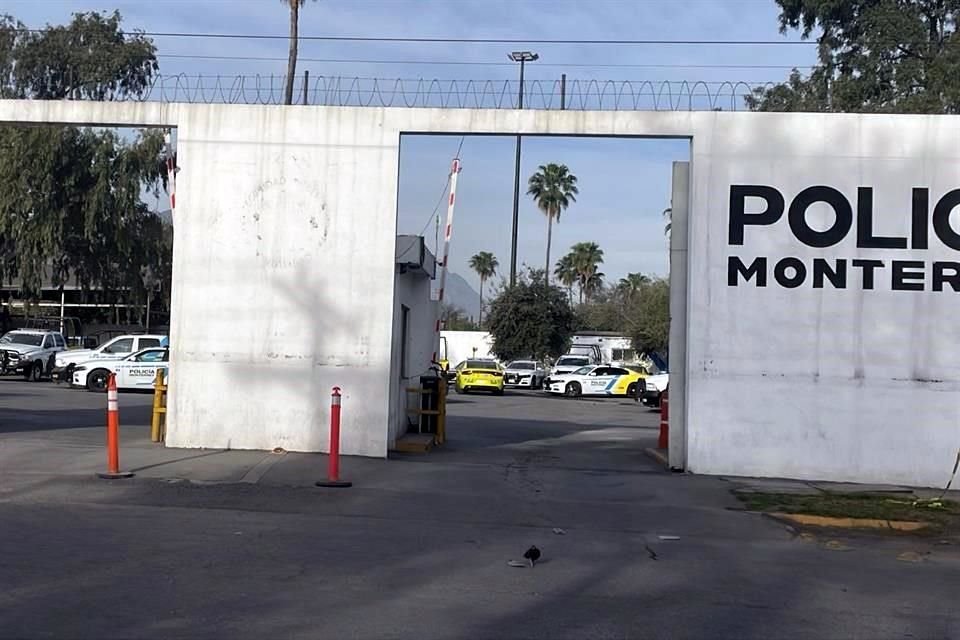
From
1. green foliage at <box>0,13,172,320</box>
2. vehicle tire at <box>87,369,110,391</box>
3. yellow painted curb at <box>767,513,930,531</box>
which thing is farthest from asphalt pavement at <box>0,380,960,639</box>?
green foliage at <box>0,13,172,320</box>

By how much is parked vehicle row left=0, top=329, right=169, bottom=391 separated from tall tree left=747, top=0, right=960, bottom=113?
24.5 metres

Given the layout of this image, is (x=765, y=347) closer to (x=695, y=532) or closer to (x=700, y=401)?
(x=700, y=401)

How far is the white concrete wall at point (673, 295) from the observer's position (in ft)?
53.2

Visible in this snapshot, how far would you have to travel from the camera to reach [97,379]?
3425cm

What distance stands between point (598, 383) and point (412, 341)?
26638 millimetres

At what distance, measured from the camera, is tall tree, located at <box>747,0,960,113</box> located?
Answer: 4469 centimetres

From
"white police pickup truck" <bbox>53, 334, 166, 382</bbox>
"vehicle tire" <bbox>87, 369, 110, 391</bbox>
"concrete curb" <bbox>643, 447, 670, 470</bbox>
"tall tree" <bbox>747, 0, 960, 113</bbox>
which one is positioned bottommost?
"concrete curb" <bbox>643, 447, 670, 470</bbox>

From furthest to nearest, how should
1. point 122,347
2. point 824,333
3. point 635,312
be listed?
→ point 635,312, point 122,347, point 824,333

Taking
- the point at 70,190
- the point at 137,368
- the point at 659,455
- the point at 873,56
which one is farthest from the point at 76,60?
the point at 659,455

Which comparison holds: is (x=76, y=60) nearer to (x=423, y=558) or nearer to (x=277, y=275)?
(x=277, y=275)

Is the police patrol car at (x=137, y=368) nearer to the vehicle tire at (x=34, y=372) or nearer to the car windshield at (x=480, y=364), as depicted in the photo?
the vehicle tire at (x=34, y=372)

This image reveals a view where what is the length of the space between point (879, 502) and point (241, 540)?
26.1 ft

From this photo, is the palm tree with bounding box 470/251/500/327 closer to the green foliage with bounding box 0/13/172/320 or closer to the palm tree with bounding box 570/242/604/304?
the palm tree with bounding box 570/242/604/304

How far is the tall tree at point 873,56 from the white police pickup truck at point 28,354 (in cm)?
2747
